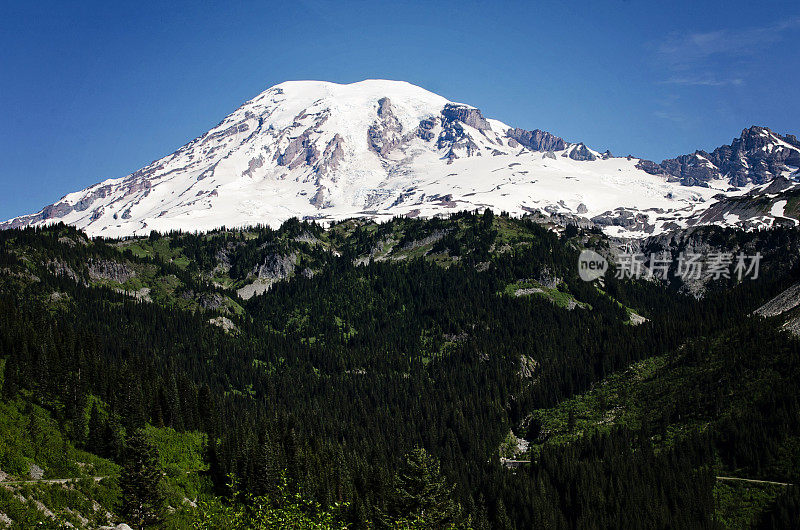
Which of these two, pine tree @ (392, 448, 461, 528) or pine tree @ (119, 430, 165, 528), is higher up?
pine tree @ (119, 430, 165, 528)

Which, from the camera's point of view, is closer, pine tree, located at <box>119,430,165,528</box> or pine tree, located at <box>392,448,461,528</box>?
pine tree, located at <box>392,448,461,528</box>

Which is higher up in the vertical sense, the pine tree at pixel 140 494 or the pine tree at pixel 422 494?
the pine tree at pixel 140 494

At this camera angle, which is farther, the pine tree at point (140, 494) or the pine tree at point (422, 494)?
the pine tree at point (140, 494)

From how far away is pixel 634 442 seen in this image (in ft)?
582

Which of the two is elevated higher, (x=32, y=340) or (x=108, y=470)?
(x=32, y=340)

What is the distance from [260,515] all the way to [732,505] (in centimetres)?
12335

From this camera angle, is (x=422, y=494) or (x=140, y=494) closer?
(x=422, y=494)

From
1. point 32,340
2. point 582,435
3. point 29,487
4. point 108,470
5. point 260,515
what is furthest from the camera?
point 582,435

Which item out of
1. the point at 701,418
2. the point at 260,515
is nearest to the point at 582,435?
the point at 701,418

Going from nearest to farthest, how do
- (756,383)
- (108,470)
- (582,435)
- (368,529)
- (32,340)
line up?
(108,470) < (368,529) < (32,340) < (756,383) < (582,435)

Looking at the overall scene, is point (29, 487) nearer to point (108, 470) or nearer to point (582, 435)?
point (108, 470)

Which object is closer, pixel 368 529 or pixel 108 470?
pixel 108 470

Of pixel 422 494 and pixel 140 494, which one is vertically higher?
pixel 140 494

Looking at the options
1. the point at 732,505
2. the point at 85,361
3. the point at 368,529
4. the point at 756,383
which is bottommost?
the point at 732,505
